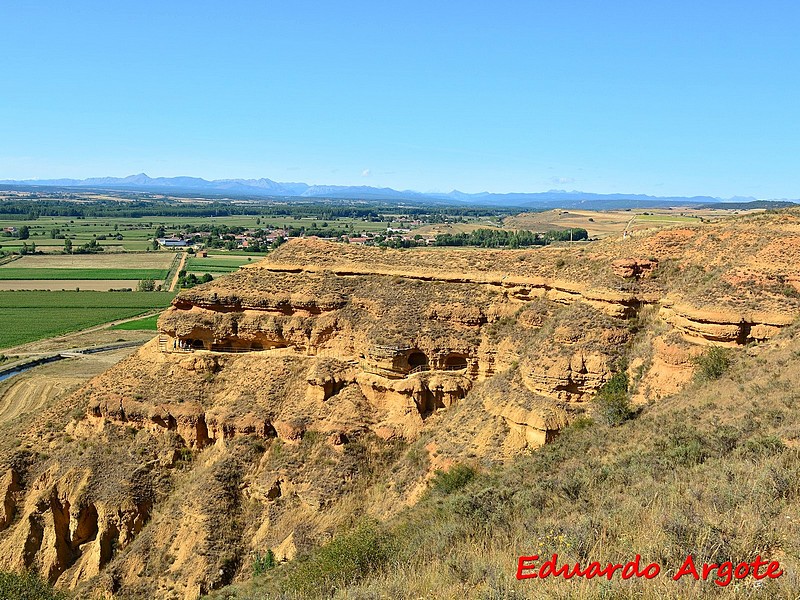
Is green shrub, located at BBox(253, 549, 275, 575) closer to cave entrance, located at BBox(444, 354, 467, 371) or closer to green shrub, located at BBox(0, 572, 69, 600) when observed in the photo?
green shrub, located at BBox(0, 572, 69, 600)

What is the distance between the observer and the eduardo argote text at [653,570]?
10234mm

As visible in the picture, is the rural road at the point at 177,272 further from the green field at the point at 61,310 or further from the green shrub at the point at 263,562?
the green shrub at the point at 263,562

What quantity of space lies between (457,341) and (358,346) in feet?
18.3

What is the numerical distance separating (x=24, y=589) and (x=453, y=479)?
62.7 feet

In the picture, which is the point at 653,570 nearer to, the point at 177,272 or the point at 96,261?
the point at 177,272

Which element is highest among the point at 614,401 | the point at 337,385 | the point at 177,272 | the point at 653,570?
the point at 653,570

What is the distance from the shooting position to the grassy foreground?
36.7 ft

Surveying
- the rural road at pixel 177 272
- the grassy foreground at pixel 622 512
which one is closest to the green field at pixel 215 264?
the rural road at pixel 177 272

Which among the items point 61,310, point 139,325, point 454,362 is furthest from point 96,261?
point 454,362

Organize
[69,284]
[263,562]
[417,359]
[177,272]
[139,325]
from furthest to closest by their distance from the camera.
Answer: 1. [177,272]
2. [69,284]
3. [139,325]
4. [417,359]
5. [263,562]

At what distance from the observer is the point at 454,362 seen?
32594 millimetres

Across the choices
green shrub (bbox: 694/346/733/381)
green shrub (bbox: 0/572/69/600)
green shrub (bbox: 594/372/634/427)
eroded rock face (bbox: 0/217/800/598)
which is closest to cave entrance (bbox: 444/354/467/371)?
eroded rock face (bbox: 0/217/800/598)

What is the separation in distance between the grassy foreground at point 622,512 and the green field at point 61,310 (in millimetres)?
81383

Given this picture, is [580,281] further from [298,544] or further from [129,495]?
[129,495]
